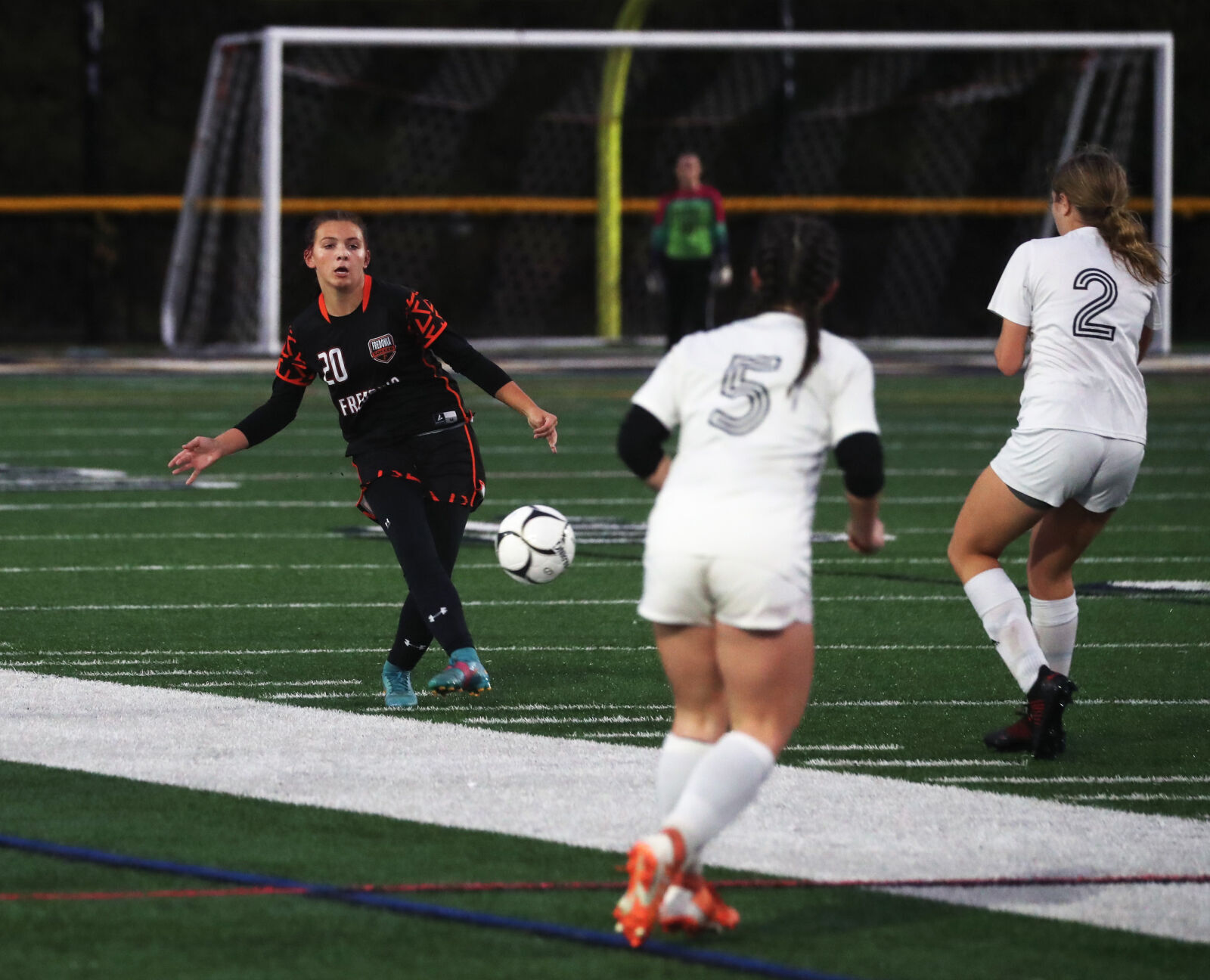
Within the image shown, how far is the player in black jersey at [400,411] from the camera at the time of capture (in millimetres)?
7898

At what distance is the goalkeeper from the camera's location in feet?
80.3

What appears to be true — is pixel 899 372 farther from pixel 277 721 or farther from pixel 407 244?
pixel 277 721

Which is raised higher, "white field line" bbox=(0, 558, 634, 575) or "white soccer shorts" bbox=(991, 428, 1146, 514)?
"white soccer shorts" bbox=(991, 428, 1146, 514)

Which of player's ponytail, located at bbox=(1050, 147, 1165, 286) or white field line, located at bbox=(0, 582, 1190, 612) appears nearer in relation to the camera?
player's ponytail, located at bbox=(1050, 147, 1165, 286)

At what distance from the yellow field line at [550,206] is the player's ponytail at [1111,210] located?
78.2ft

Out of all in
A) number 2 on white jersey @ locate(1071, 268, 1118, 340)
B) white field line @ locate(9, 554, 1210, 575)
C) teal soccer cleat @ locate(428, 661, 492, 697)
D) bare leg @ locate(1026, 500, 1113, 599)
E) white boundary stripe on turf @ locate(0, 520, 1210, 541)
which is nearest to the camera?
number 2 on white jersey @ locate(1071, 268, 1118, 340)

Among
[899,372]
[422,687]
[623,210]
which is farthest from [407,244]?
[422,687]

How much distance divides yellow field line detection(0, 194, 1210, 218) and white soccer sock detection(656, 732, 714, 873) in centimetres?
2572

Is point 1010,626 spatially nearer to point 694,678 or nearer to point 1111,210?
point 1111,210

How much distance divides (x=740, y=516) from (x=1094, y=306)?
243cm

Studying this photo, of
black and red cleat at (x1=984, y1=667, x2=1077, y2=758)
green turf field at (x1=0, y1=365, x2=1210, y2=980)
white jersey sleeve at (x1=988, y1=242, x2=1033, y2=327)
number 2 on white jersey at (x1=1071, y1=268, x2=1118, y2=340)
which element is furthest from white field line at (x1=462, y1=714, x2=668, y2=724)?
number 2 on white jersey at (x1=1071, y1=268, x2=1118, y2=340)

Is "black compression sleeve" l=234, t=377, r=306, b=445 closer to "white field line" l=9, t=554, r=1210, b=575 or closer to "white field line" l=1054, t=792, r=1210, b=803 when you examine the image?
"white field line" l=1054, t=792, r=1210, b=803

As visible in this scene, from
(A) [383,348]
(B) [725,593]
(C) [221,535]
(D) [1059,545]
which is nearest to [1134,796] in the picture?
(D) [1059,545]

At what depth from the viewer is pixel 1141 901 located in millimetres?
5453
